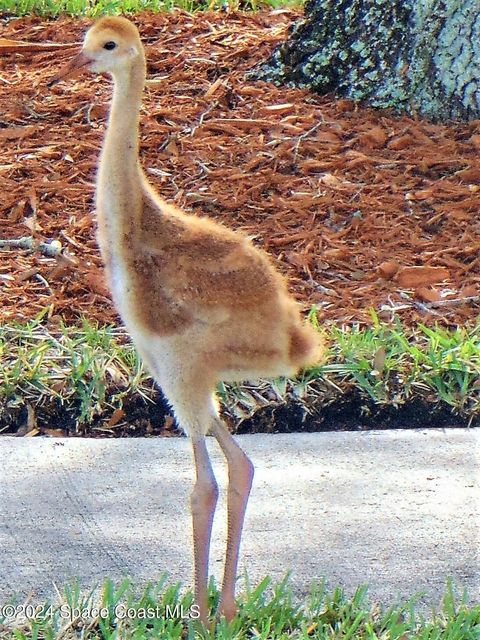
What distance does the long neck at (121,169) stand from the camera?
12.6 feet

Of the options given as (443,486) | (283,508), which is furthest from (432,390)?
(283,508)

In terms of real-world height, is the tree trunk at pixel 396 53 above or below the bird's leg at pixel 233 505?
above

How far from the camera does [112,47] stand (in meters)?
3.90

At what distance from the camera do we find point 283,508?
468 centimetres

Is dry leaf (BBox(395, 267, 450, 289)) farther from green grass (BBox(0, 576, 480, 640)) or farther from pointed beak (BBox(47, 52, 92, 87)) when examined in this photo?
pointed beak (BBox(47, 52, 92, 87))

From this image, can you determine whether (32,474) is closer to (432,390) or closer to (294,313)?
(294,313)

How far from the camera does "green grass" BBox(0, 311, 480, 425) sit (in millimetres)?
5367

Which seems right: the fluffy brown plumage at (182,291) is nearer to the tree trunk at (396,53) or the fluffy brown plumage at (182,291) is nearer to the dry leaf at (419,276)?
the dry leaf at (419,276)

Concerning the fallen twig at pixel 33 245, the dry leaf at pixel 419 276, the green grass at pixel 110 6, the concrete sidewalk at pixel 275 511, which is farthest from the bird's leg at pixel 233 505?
the green grass at pixel 110 6

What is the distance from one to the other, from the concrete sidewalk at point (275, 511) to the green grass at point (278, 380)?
23cm

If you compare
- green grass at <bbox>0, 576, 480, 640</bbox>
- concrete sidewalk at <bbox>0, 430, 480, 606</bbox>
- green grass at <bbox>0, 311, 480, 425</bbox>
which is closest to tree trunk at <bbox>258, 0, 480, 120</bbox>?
green grass at <bbox>0, 311, 480, 425</bbox>

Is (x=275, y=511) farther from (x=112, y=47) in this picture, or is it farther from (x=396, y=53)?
→ (x=396, y=53)

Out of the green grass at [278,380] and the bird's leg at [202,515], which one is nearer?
the bird's leg at [202,515]

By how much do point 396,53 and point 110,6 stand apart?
2.54 m
